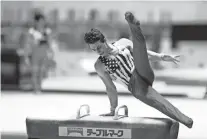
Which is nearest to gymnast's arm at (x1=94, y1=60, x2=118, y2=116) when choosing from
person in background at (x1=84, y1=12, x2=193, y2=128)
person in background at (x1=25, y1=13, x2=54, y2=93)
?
person in background at (x1=84, y1=12, x2=193, y2=128)

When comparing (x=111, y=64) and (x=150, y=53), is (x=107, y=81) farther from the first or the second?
(x=150, y=53)

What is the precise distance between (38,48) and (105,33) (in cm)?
120

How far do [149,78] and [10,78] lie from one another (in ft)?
17.9

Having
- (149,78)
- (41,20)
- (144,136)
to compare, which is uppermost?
(41,20)

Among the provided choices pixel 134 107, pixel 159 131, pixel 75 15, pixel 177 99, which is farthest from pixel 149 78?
pixel 75 15

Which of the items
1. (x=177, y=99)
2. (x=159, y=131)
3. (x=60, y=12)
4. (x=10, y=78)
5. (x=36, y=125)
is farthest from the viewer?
(x=10, y=78)

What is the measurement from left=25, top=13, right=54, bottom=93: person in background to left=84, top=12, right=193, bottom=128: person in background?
3.65 metres

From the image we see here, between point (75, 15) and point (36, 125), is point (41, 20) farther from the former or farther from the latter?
point (36, 125)

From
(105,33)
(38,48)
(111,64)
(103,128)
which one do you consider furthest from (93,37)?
(38,48)

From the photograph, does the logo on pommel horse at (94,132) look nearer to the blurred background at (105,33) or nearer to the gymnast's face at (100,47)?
the gymnast's face at (100,47)

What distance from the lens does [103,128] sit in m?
3.18

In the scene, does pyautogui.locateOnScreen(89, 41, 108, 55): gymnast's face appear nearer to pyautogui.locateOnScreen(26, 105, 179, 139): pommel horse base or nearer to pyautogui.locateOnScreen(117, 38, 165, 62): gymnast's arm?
pyautogui.locateOnScreen(117, 38, 165, 62): gymnast's arm

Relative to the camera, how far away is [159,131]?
3.09m

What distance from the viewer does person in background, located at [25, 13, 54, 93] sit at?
689 centimetres
